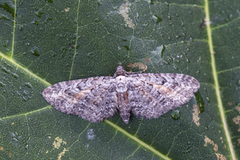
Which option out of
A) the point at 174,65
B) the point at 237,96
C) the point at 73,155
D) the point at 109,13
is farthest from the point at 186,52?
the point at 73,155

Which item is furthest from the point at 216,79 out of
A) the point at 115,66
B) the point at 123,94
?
the point at 115,66

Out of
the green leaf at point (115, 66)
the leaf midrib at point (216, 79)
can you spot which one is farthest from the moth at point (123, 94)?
the leaf midrib at point (216, 79)

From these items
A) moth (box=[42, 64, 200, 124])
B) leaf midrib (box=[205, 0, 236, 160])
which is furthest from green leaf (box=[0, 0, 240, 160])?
moth (box=[42, 64, 200, 124])

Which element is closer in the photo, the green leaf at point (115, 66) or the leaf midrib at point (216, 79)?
the green leaf at point (115, 66)

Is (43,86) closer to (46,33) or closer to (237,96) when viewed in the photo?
(46,33)

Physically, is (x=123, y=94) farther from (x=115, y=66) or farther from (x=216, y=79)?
(x=216, y=79)

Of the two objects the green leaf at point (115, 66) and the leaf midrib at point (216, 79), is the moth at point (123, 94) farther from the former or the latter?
the leaf midrib at point (216, 79)

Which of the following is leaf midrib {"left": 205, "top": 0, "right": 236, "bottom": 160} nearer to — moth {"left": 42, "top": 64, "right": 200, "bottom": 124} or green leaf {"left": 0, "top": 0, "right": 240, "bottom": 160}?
green leaf {"left": 0, "top": 0, "right": 240, "bottom": 160}

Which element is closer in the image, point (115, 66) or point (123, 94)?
point (115, 66)
